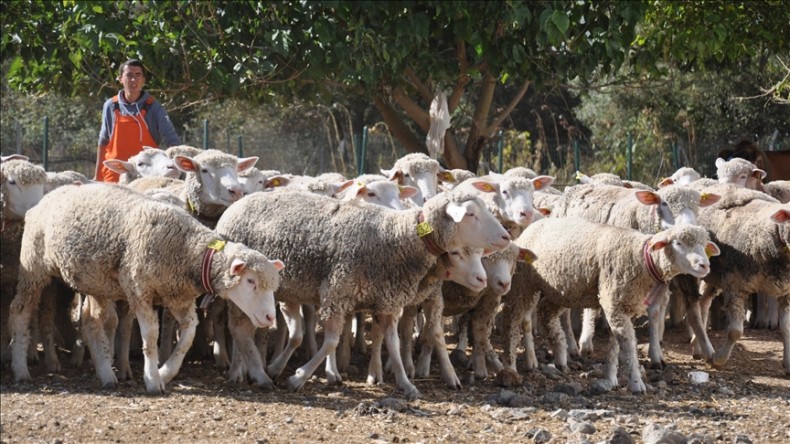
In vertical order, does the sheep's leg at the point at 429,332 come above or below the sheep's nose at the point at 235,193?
below

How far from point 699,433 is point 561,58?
6.77 m

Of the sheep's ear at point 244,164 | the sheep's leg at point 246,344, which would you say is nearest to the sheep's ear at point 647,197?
the sheep's ear at point 244,164

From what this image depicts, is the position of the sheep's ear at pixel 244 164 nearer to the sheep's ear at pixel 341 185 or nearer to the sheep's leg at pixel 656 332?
the sheep's ear at pixel 341 185

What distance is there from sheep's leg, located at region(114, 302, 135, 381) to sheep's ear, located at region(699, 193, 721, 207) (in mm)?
5075

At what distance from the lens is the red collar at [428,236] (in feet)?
27.1

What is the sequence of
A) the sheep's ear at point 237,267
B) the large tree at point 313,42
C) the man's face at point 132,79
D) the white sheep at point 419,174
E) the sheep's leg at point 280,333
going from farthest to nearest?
1. the large tree at point 313,42
2. the man's face at point 132,79
3. the white sheep at point 419,174
4. the sheep's leg at point 280,333
5. the sheep's ear at point 237,267

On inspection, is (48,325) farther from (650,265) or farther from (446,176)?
(650,265)

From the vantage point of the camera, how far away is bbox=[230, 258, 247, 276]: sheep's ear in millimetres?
7797

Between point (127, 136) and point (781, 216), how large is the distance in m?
5.93

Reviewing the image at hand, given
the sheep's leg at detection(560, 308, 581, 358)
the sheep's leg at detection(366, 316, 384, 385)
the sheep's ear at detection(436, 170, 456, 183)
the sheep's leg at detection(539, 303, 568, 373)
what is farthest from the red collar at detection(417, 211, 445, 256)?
the sheep's leg at detection(560, 308, 581, 358)

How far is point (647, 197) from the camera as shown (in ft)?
34.0

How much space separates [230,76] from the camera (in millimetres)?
12531

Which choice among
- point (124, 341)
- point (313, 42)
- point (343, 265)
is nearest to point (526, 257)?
point (343, 265)

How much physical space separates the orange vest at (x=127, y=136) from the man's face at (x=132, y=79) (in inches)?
→ 6.1
